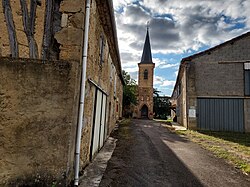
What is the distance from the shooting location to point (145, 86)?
3541 centimetres

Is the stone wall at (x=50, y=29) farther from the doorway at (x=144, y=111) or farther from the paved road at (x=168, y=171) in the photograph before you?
the doorway at (x=144, y=111)

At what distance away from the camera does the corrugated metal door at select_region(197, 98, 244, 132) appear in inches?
490

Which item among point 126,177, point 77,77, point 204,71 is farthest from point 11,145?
point 204,71

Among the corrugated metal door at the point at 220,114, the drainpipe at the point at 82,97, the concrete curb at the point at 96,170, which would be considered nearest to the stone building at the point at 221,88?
the corrugated metal door at the point at 220,114

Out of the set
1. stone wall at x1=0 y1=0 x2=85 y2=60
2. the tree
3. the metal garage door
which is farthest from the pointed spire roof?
stone wall at x1=0 y1=0 x2=85 y2=60

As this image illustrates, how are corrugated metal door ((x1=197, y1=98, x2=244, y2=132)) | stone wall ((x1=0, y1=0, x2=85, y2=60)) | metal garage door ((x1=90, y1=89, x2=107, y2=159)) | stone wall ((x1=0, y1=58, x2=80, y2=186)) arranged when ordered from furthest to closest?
corrugated metal door ((x1=197, y1=98, x2=244, y2=132)) < metal garage door ((x1=90, y1=89, x2=107, y2=159)) < stone wall ((x1=0, y1=0, x2=85, y2=60)) < stone wall ((x1=0, y1=58, x2=80, y2=186))

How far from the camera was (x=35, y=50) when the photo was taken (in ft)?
12.6

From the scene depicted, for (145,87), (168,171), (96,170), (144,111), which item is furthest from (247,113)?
(145,87)

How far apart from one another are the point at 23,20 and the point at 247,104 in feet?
44.0

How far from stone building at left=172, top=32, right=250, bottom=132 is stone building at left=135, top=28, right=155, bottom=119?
67.3 feet

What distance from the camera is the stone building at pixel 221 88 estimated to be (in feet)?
41.1

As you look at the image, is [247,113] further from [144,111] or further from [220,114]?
[144,111]

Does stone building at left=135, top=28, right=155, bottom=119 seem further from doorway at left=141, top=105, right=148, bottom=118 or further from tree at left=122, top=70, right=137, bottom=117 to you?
tree at left=122, top=70, right=137, bottom=117

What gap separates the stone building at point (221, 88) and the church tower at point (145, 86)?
20521mm
